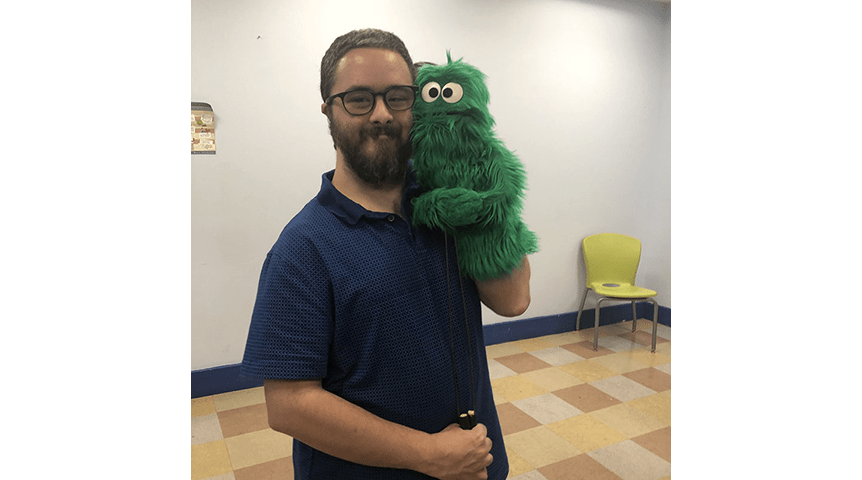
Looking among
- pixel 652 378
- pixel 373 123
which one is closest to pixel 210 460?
pixel 373 123

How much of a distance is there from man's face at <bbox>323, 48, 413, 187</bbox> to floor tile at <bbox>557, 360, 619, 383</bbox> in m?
2.59

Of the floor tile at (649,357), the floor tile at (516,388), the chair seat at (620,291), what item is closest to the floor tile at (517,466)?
the floor tile at (516,388)

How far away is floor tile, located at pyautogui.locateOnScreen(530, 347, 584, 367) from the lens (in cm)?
343

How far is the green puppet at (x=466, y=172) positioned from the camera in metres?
0.96

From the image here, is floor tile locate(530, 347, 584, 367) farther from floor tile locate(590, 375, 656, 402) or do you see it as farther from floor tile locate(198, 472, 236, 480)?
floor tile locate(198, 472, 236, 480)

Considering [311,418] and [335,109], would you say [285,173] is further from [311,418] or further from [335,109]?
[311,418]

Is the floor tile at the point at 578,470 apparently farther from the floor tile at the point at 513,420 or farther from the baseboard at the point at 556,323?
the baseboard at the point at 556,323

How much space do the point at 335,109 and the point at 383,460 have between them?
0.67m

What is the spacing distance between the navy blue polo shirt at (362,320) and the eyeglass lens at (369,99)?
0.17 metres

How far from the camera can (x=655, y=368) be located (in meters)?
3.29

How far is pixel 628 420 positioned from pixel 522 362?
927 mm

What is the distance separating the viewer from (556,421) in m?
2.58

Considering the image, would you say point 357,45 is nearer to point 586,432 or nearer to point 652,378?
point 586,432

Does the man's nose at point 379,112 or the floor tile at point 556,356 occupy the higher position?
the man's nose at point 379,112
